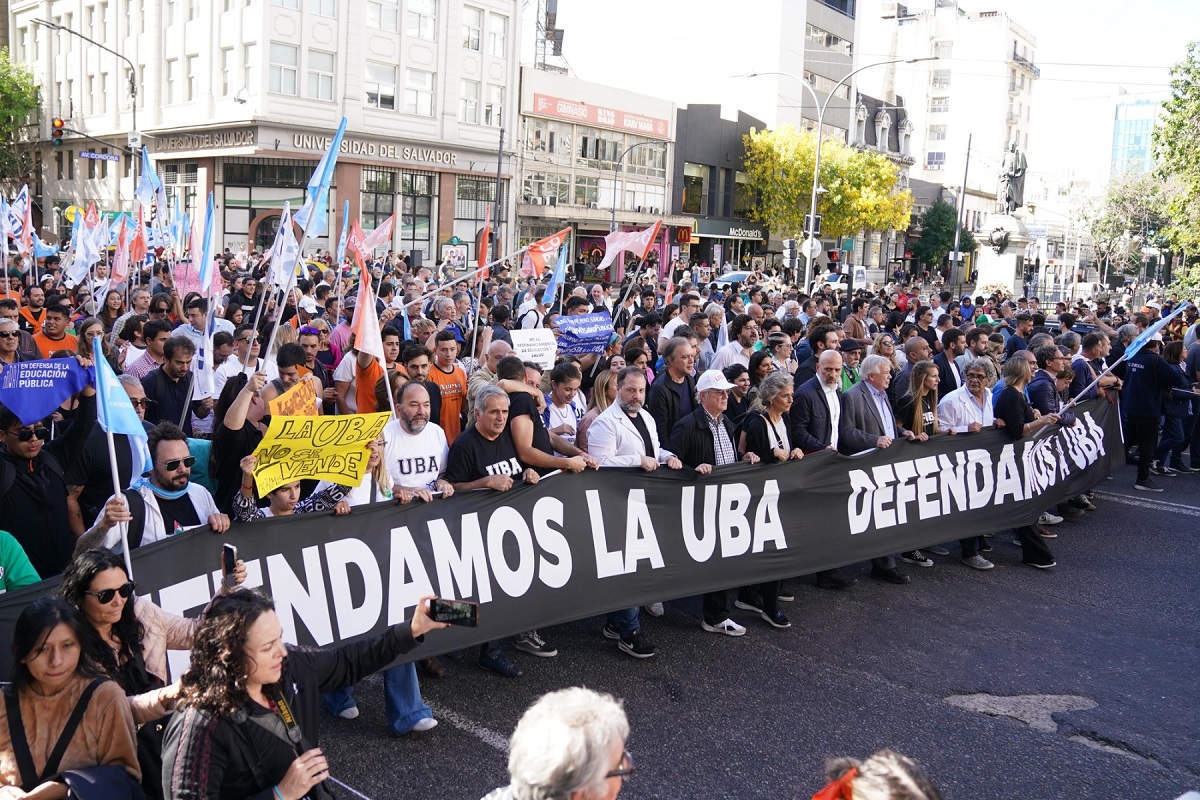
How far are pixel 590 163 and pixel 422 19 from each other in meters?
11.5

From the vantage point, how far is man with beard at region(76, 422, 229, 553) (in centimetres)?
469

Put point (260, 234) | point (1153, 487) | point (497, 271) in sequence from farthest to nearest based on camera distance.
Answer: point (260, 234)
point (497, 271)
point (1153, 487)

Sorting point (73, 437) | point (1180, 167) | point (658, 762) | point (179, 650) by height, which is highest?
point (1180, 167)

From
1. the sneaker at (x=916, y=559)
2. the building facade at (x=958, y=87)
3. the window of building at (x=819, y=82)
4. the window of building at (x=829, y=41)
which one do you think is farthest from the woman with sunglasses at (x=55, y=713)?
the building facade at (x=958, y=87)

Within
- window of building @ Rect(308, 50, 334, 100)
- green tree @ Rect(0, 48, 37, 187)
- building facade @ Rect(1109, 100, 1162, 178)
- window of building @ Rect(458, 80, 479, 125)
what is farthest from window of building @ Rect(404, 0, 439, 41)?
building facade @ Rect(1109, 100, 1162, 178)

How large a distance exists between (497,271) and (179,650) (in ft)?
70.8

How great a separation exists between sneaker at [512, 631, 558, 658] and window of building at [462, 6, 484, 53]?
40.3m

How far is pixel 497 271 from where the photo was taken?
1001 inches

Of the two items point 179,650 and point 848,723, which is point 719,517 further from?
point 179,650

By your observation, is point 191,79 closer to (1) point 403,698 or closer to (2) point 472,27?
(2) point 472,27

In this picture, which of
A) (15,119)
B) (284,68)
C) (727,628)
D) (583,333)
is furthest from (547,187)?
(727,628)

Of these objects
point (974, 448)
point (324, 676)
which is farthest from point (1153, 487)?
point (324, 676)

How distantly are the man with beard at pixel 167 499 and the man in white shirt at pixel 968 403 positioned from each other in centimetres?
588

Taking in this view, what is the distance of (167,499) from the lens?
491cm
